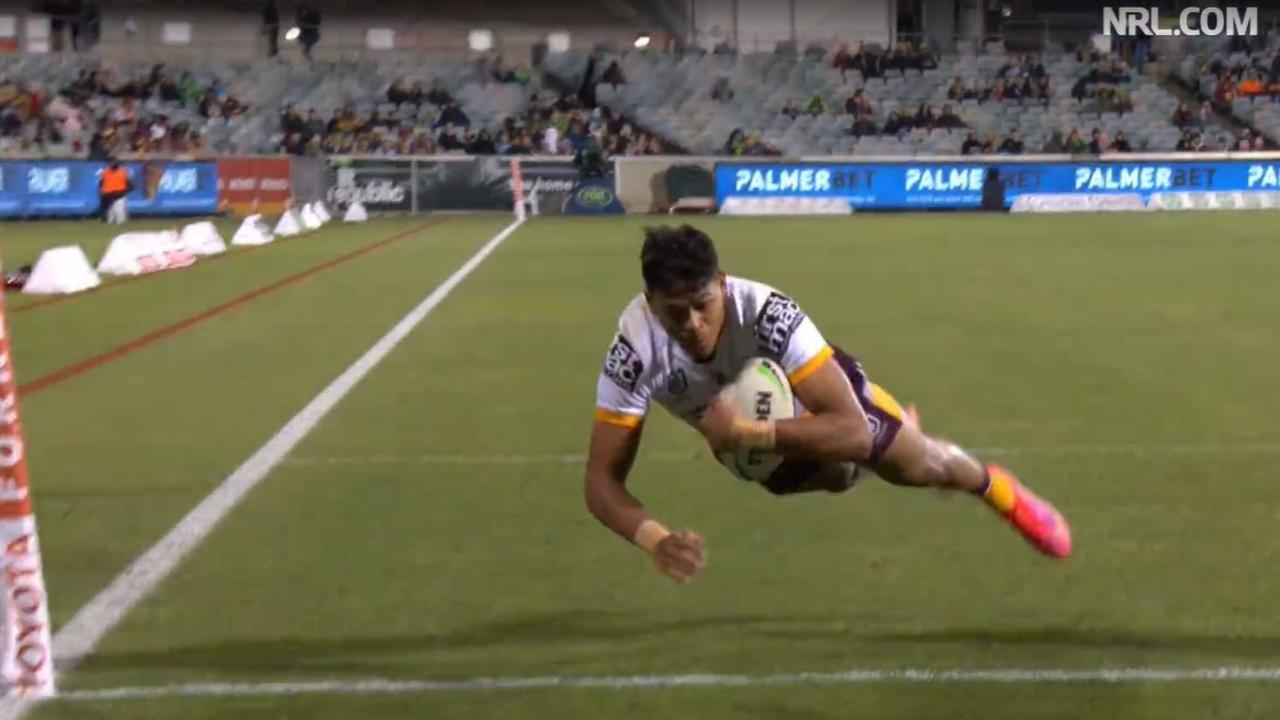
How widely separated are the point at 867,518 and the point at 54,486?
3963mm

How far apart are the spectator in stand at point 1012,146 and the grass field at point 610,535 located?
28.5 meters

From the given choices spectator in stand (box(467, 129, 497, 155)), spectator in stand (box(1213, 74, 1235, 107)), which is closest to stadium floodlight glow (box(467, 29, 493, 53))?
spectator in stand (box(467, 129, 497, 155))

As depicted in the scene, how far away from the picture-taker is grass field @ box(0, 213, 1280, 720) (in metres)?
5.05

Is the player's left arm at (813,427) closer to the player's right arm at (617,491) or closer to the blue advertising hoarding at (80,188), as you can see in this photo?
the player's right arm at (617,491)

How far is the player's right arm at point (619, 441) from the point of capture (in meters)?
4.82

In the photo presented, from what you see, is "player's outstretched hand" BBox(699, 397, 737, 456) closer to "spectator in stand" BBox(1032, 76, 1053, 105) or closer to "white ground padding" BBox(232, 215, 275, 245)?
"white ground padding" BBox(232, 215, 275, 245)

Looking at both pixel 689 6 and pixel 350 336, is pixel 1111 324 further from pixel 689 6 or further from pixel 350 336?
pixel 689 6

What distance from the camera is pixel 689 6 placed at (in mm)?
53719

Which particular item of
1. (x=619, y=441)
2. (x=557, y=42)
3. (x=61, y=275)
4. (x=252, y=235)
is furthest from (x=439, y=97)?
(x=619, y=441)

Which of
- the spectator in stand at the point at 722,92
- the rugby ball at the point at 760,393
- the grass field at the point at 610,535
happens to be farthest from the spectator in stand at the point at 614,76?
the rugby ball at the point at 760,393

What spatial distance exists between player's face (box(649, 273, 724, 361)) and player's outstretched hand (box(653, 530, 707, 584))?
581 mm

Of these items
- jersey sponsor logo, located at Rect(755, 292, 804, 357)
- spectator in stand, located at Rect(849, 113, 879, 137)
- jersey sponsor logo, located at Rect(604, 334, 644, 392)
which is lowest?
jersey sponsor logo, located at Rect(604, 334, 644, 392)

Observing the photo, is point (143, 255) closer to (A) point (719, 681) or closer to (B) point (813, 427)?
(A) point (719, 681)

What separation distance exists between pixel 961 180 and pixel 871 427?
116ft
